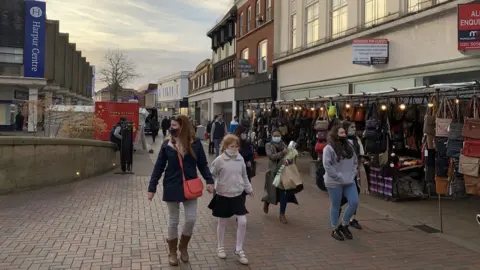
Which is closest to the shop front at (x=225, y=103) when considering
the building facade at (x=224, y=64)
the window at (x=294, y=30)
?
the building facade at (x=224, y=64)

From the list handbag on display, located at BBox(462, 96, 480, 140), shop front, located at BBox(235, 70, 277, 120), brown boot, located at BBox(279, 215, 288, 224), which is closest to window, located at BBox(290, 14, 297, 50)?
shop front, located at BBox(235, 70, 277, 120)

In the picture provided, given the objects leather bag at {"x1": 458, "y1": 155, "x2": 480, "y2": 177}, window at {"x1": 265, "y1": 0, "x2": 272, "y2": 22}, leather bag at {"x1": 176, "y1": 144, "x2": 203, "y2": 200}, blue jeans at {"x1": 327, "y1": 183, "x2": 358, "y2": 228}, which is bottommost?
blue jeans at {"x1": 327, "y1": 183, "x2": 358, "y2": 228}

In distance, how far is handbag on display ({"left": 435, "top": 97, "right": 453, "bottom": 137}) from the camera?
6.95 m

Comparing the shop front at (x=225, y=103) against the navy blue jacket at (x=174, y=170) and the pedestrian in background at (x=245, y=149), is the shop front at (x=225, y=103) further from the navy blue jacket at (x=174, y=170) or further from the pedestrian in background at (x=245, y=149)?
the navy blue jacket at (x=174, y=170)

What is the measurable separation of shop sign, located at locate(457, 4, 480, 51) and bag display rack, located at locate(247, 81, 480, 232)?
→ 158cm

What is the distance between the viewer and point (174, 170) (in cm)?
507

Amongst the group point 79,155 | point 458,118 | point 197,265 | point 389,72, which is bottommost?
point 197,265

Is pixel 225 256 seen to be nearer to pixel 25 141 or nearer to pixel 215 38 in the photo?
pixel 25 141

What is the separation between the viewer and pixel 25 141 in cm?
948

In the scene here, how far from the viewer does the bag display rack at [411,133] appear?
21.5 ft

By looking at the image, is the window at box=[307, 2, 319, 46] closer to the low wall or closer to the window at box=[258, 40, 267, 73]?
the window at box=[258, 40, 267, 73]

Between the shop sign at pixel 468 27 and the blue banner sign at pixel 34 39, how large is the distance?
38.7 m

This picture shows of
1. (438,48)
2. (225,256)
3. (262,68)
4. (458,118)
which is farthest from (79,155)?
(262,68)

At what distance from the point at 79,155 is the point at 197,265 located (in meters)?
7.27
